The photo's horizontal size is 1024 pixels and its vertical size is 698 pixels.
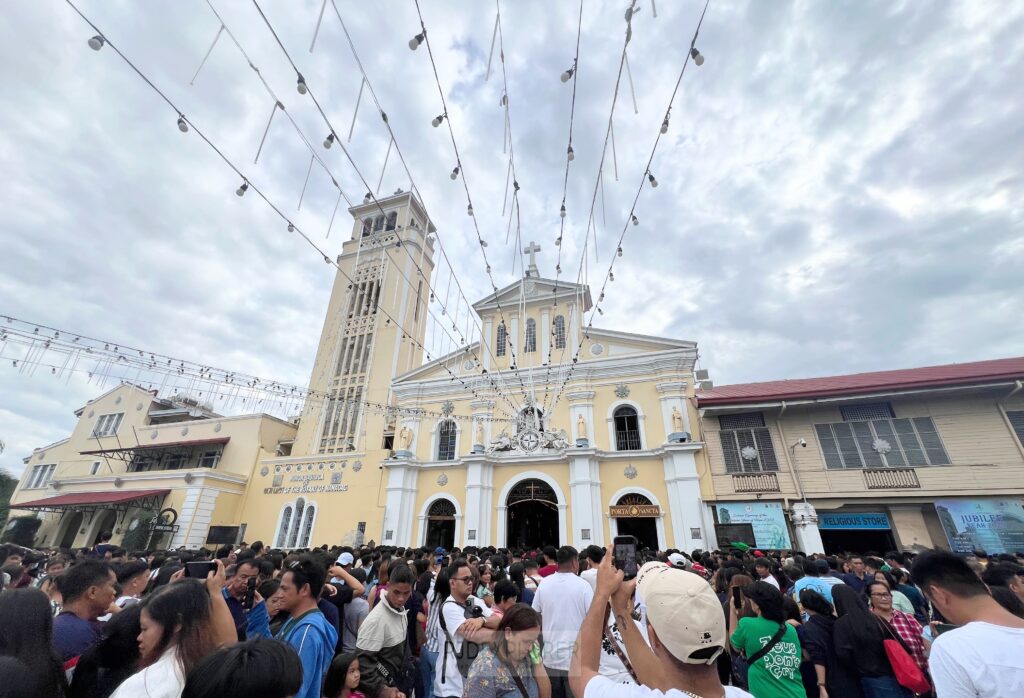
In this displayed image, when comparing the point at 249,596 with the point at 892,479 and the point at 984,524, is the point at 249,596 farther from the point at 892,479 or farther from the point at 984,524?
the point at 984,524

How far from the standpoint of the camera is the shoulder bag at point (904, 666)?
2.97 metres

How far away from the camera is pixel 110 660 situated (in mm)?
1908

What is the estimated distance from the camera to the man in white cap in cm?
138

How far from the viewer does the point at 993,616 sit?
6.82 ft

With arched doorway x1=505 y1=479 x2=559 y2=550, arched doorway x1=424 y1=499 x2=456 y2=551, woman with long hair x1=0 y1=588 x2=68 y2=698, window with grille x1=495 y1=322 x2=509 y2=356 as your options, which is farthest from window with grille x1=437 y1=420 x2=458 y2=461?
woman with long hair x1=0 y1=588 x2=68 y2=698

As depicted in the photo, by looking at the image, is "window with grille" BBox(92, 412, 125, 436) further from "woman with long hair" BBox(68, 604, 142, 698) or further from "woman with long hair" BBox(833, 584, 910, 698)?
"woman with long hair" BBox(833, 584, 910, 698)

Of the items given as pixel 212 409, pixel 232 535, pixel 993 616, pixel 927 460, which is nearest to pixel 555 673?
pixel 993 616

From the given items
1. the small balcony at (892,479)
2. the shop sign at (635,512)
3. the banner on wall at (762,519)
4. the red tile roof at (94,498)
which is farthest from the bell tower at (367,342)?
the small balcony at (892,479)

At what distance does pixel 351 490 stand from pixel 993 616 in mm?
18532

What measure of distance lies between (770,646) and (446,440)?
50.9ft

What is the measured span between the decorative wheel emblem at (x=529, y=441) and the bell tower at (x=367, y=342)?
710cm

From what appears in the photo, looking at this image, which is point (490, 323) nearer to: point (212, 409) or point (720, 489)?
point (720, 489)

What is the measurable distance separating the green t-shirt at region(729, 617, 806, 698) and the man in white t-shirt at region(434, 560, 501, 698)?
1.93 m

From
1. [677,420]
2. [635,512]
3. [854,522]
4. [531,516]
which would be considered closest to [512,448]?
[531,516]
